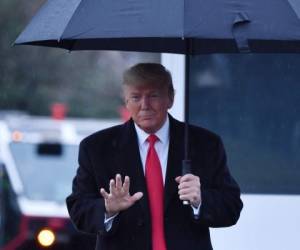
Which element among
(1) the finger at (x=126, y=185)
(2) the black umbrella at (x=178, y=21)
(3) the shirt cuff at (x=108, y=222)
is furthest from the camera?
(3) the shirt cuff at (x=108, y=222)

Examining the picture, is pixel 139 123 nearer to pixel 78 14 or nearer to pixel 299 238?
pixel 78 14

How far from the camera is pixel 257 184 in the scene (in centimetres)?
595

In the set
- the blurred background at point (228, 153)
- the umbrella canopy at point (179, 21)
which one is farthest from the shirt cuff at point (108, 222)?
the blurred background at point (228, 153)

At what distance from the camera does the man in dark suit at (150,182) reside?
443 centimetres

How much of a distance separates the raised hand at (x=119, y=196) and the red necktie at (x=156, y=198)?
0.62ft

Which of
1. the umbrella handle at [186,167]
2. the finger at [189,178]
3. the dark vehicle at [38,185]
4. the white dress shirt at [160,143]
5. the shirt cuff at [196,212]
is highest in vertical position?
the white dress shirt at [160,143]

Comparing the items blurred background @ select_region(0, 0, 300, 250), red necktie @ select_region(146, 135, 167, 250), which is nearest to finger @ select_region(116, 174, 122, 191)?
red necktie @ select_region(146, 135, 167, 250)

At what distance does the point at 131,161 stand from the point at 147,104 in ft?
0.82

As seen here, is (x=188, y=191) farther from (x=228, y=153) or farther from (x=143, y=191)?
(x=228, y=153)

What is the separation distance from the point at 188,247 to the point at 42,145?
555cm

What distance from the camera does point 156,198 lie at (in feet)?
14.7

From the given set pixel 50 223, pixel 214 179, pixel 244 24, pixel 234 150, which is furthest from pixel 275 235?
pixel 50 223

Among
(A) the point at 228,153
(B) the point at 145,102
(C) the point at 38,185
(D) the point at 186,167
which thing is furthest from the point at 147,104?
(C) the point at 38,185

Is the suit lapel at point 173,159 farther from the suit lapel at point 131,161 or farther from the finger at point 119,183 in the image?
the finger at point 119,183
